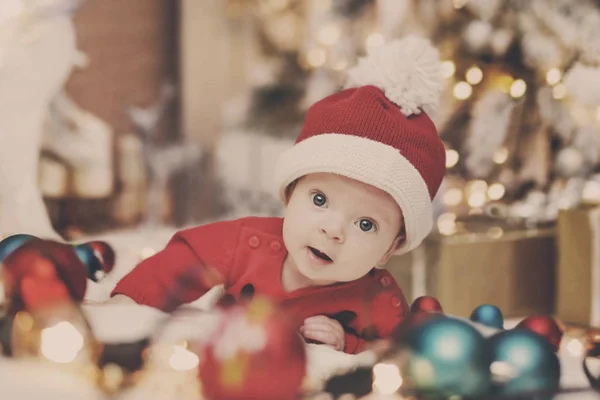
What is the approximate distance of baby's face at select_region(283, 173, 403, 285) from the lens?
2.49ft

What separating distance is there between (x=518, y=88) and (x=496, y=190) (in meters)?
0.26

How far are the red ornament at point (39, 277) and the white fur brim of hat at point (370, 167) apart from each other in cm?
30

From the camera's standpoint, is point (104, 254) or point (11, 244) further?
point (104, 254)

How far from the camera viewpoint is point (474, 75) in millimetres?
1614

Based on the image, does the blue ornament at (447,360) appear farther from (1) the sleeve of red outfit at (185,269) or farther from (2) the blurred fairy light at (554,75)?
(2) the blurred fairy light at (554,75)

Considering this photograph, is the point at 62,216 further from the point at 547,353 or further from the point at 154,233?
the point at 547,353

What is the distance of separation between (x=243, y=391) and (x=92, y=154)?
1.69 m

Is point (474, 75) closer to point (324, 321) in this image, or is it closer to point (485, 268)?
point (485, 268)

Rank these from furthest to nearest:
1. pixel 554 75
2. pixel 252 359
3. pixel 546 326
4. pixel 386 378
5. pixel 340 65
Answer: pixel 340 65
pixel 554 75
pixel 546 326
pixel 386 378
pixel 252 359

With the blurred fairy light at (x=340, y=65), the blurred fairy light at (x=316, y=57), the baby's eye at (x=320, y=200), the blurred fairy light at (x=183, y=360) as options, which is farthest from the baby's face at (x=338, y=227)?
A: the blurred fairy light at (x=316, y=57)

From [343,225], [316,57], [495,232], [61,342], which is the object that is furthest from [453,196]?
[61,342]

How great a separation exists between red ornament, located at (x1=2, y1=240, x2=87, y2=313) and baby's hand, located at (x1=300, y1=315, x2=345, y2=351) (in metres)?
0.28

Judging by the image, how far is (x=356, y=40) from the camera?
2113 mm

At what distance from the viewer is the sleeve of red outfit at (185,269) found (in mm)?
839
